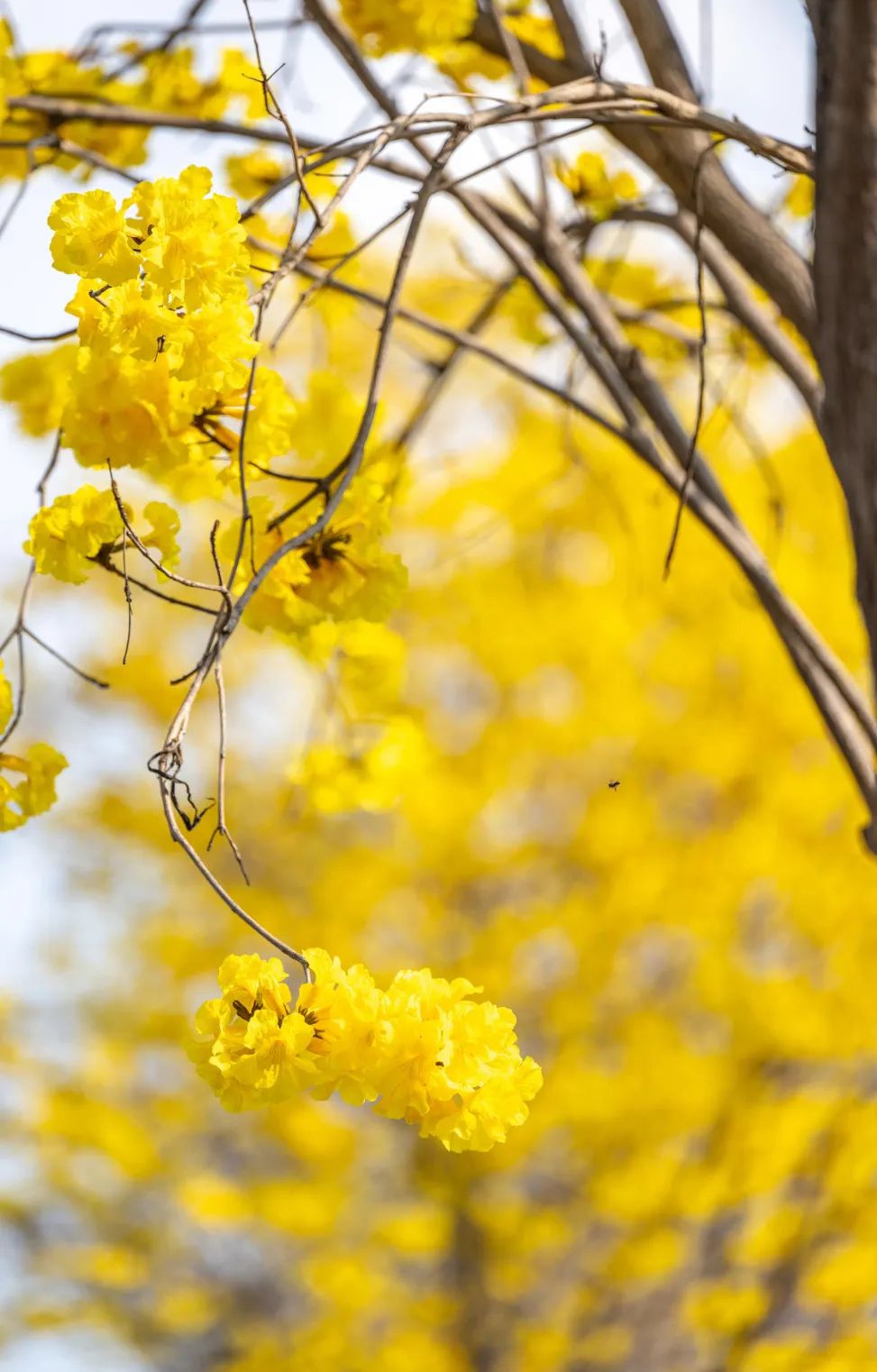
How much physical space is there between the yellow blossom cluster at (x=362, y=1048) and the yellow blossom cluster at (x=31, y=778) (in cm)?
18

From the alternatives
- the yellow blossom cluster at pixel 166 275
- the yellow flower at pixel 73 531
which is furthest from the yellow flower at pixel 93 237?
the yellow flower at pixel 73 531

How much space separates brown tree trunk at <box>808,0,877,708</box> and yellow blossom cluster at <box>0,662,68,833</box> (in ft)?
1.54

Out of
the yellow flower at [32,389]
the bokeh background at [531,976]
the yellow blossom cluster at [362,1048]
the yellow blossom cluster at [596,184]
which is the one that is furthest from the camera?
the bokeh background at [531,976]

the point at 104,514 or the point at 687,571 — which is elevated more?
the point at 687,571

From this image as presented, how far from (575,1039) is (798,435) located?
1678mm

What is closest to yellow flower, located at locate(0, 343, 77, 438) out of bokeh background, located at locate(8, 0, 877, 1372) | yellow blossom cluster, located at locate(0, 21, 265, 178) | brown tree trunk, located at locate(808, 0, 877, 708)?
yellow blossom cluster, located at locate(0, 21, 265, 178)

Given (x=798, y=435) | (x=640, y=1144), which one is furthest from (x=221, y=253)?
(x=798, y=435)

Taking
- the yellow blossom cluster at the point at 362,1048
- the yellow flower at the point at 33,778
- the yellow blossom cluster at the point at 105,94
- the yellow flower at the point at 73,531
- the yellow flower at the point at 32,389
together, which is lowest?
the yellow blossom cluster at the point at 362,1048

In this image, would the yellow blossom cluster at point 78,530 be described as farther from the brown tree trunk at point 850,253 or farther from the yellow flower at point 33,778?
the brown tree trunk at point 850,253

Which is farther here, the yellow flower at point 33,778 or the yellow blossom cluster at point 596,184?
the yellow blossom cluster at point 596,184

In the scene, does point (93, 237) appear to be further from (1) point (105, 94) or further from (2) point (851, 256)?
(1) point (105, 94)

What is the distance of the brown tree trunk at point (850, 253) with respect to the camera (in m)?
0.61

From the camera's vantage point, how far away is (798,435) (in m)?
3.12

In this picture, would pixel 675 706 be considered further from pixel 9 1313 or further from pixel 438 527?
pixel 9 1313
